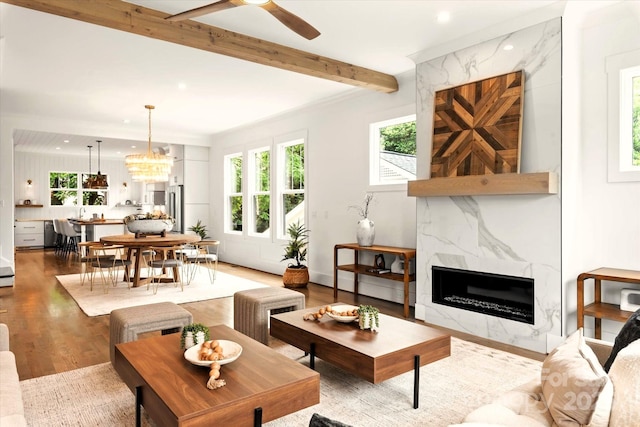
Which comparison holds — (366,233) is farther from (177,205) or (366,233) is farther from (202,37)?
(177,205)

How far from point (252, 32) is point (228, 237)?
19.1ft

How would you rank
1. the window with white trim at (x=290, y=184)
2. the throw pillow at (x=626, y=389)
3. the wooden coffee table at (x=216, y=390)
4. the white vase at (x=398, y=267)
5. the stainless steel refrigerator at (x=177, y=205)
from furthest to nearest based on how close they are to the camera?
the stainless steel refrigerator at (x=177, y=205) → the window with white trim at (x=290, y=184) → the white vase at (x=398, y=267) → the wooden coffee table at (x=216, y=390) → the throw pillow at (x=626, y=389)

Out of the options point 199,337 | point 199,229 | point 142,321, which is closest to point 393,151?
point 142,321

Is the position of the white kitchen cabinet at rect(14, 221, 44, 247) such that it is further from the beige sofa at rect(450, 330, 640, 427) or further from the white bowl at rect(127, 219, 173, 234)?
the beige sofa at rect(450, 330, 640, 427)

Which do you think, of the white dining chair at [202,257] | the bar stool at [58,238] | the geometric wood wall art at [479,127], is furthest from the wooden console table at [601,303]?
the bar stool at [58,238]

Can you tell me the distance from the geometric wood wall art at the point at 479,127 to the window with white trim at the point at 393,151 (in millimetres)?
981

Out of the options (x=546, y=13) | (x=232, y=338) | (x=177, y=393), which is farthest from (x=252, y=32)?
(x=177, y=393)

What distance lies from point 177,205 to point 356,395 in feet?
26.7

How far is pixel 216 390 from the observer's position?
197 centimetres

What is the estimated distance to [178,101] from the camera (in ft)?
21.6

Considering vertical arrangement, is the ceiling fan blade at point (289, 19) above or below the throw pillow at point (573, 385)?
above

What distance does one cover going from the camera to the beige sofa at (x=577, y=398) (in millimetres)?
1483

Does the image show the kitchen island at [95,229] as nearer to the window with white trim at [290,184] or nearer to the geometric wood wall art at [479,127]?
the window with white trim at [290,184]

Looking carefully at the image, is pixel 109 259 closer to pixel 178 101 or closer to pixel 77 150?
pixel 178 101
